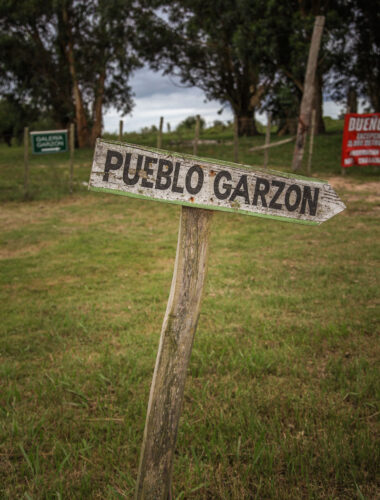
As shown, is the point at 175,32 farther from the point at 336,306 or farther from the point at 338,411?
the point at 338,411

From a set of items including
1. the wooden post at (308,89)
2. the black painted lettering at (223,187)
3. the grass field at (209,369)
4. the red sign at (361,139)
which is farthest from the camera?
the red sign at (361,139)

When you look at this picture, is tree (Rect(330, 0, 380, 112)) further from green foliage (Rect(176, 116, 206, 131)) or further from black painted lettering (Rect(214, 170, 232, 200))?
black painted lettering (Rect(214, 170, 232, 200))

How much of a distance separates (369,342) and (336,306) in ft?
2.56

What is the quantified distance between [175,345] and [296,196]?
82cm

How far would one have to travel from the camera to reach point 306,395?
299 centimetres

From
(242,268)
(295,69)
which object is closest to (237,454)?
(242,268)

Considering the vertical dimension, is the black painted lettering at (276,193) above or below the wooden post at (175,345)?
above

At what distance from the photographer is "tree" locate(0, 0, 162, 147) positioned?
67.9ft

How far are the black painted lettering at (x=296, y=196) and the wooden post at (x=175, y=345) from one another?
34 centimetres

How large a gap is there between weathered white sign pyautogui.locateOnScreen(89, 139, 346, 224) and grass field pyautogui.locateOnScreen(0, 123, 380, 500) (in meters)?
1.42

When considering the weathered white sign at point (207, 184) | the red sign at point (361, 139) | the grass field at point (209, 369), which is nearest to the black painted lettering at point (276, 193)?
the weathered white sign at point (207, 184)

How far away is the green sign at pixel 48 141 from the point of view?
10.9 m

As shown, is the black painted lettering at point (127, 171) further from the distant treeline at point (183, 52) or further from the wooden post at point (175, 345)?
the distant treeline at point (183, 52)

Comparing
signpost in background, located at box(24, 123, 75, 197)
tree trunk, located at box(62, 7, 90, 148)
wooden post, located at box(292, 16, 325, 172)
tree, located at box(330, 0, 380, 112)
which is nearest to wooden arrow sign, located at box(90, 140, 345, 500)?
signpost in background, located at box(24, 123, 75, 197)
